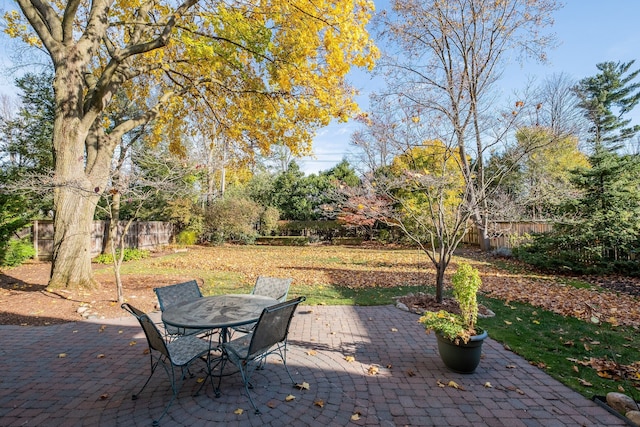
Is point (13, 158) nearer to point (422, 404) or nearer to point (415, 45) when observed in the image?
point (415, 45)

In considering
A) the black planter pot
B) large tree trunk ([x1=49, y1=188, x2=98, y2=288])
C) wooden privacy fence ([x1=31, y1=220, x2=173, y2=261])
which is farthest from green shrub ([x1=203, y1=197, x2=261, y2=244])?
the black planter pot

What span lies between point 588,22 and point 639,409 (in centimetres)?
1047

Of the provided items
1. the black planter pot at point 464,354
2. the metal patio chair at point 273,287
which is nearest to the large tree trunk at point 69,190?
the metal patio chair at point 273,287

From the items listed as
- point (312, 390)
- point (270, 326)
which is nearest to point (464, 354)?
point (312, 390)

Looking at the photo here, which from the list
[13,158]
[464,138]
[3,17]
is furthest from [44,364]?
[13,158]

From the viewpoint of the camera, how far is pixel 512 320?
17.0 feet

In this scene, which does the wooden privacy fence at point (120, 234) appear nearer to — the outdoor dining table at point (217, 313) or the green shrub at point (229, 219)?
the green shrub at point (229, 219)

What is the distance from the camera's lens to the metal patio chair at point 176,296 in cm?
380

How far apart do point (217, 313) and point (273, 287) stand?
1.26m

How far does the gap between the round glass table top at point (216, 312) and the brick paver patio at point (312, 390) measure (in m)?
0.68

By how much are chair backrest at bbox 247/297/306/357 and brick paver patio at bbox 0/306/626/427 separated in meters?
0.46

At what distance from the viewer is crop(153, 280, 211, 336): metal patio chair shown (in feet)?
12.5

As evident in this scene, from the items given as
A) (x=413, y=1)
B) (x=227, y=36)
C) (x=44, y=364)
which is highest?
(x=413, y=1)

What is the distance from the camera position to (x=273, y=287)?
438 cm
